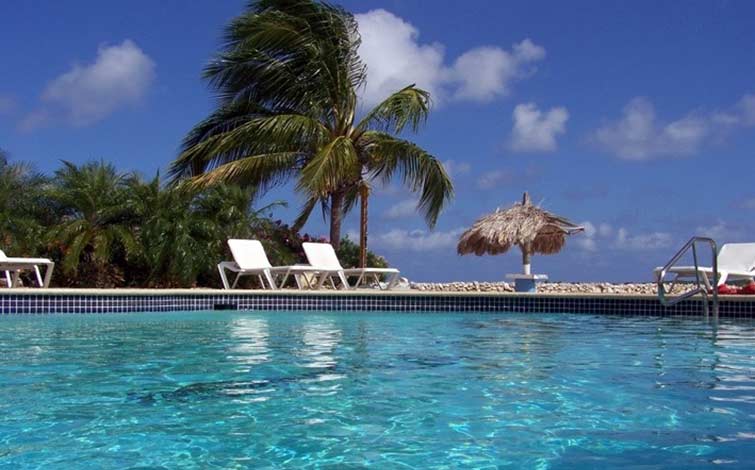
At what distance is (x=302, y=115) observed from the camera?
57.5 feet

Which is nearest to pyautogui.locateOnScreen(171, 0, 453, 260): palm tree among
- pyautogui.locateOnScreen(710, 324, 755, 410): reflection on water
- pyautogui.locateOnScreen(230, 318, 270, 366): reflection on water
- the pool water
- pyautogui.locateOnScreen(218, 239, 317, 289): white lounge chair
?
pyautogui.locateOnScreen(218, 239, 317, 289): white lounge chair

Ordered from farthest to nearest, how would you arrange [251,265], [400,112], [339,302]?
1. [400,112]
2. [251,265]
3. [339,302]

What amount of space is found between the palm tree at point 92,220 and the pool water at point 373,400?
5806 mm

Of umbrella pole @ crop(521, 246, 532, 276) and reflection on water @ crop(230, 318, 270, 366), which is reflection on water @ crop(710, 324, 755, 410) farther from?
umbrella pole @ crop(521, 246, 532, 276)

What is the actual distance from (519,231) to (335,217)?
393 centimetres

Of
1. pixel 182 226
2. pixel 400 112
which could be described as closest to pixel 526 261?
pixel 400 112

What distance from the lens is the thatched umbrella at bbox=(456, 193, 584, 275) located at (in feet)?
54.3

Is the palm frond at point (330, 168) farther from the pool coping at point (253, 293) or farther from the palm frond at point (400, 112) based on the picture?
the pool coping at point (253, 293)

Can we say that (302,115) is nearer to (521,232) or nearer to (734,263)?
(521,232)

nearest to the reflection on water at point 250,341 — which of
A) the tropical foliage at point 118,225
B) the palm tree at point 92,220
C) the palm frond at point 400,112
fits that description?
the tropical foliage at point 118,225

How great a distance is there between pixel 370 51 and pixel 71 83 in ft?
42.8

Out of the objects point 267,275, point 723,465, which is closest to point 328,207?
point 267,275

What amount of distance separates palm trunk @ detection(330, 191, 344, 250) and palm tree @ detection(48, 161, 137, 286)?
173 inches

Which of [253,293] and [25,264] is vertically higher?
[25,264]
